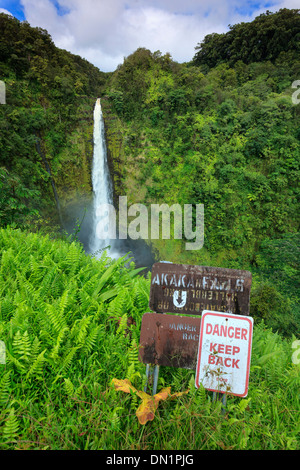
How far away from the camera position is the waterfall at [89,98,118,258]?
58.6ft

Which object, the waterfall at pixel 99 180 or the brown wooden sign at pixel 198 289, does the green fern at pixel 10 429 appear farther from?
the waterfall at pixel 99 180

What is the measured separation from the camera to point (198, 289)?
1.77 meters

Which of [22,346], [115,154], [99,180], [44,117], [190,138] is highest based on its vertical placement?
[44,117]

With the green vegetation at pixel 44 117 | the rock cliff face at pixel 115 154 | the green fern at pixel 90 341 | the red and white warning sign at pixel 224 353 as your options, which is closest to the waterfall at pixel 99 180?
the rock cliff face at pixel 115 154

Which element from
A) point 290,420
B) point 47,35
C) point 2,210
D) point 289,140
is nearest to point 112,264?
point 290,420

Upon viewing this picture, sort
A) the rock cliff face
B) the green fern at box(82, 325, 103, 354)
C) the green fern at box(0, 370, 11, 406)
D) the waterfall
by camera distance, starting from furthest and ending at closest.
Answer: the rock cliff face
the waterfall
the green fern at box(82, 325, 103, 354)
the green fern at box(0, 370, 11, 406)

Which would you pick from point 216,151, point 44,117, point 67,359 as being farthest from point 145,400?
point 44,117

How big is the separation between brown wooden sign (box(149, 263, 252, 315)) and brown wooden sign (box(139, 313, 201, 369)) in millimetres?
82

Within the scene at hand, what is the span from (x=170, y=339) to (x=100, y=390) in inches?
22.0

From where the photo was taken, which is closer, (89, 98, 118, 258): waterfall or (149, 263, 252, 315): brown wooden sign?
(149, 263, 252, 315): brown wooden sign

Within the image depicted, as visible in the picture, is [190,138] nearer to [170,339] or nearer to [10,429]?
[170,339]

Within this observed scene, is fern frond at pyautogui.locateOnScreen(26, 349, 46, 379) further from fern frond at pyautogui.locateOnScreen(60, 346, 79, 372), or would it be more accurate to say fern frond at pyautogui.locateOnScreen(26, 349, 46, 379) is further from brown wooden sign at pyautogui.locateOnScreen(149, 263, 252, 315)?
brown wooden sign at pyautogui.locateOnScreen(149, 263, 252, 315)

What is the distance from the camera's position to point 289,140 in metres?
16.3

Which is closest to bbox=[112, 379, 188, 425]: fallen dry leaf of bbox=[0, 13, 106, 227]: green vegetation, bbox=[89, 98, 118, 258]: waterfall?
bbox=[0, 13, 106, 227]: green vegetation
